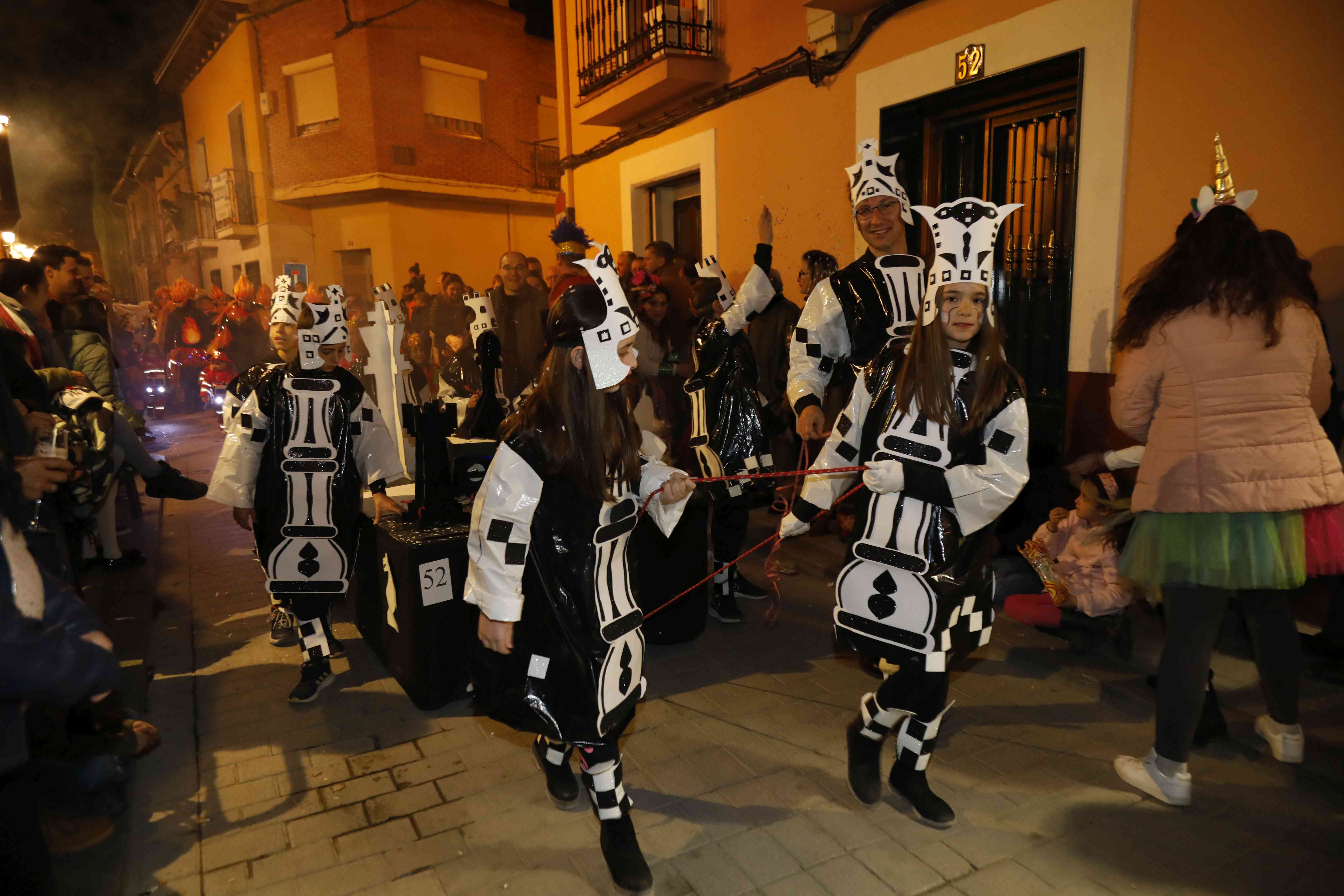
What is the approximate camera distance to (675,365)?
21.2 ft

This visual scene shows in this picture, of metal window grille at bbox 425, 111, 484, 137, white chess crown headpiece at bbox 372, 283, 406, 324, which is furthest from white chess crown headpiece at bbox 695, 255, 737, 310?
metal window grille at bbox 425, 111, 484, 137

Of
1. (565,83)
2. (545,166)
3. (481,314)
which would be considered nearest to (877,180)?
(481,314)

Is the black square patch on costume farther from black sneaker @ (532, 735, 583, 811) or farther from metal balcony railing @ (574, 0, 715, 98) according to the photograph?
metal balcony railing @ (574, 0, 715, 98)

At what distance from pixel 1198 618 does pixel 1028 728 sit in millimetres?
1005

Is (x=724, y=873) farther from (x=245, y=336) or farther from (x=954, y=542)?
(x=245, y=336)

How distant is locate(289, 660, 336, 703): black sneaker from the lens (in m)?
3.82

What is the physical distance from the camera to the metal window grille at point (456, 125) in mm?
18859

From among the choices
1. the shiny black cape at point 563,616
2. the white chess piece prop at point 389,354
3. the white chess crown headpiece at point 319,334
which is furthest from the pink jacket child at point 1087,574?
the white chess piece prop at point 389,354

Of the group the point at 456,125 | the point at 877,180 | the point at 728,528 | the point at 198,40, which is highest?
the point at 198,40

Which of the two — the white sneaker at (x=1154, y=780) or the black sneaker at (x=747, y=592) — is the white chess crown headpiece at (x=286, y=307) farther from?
the white sneaker at (x=1154, y=780)

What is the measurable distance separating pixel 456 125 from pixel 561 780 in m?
19.4

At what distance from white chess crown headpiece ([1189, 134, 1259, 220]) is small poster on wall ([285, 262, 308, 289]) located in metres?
4.09

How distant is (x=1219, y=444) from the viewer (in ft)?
8.89

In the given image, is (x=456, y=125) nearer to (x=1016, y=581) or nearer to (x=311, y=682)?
(x=311, y=682)
